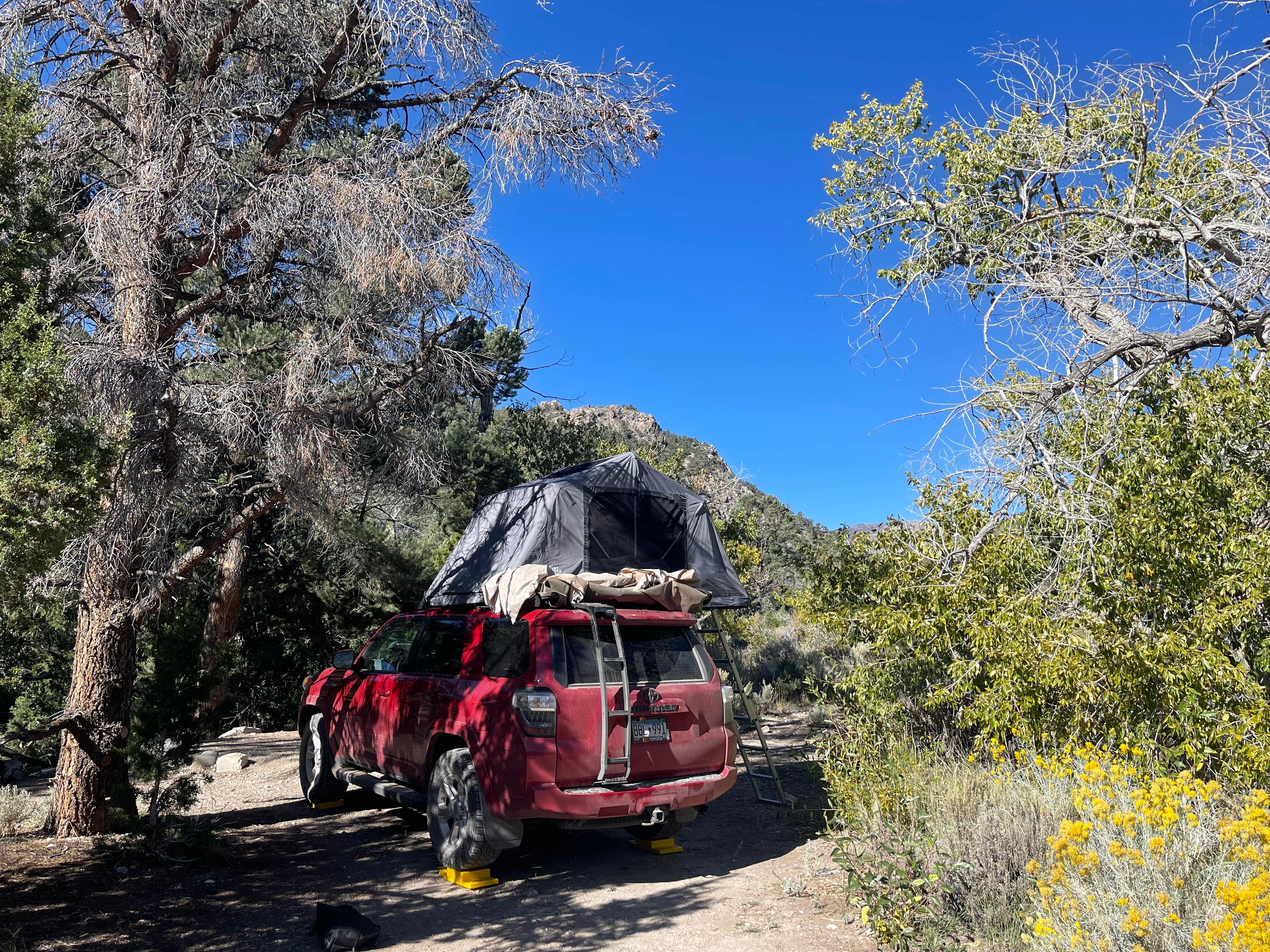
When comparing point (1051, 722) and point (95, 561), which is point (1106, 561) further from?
point (95, 561)

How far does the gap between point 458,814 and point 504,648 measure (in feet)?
4.06

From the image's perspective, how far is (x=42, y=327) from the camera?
5.46 meters

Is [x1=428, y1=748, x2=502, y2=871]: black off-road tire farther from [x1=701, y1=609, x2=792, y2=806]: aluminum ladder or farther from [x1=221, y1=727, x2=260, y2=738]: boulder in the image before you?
[x1=221, y1=727, x2=260, y2=738]: boulder

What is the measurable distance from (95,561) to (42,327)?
2741 mm

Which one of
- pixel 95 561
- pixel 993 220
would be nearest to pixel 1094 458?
pixel 993 220

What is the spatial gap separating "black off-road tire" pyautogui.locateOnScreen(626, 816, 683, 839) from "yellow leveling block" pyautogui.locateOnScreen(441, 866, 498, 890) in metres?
1.27

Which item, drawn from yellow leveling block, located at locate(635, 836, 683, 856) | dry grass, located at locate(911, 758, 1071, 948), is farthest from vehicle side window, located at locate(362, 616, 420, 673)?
dry grass, located at locate(911, 758, 1071, 948)

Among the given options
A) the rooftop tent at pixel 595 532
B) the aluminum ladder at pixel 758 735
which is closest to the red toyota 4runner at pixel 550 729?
the aluminum ladder at pixel 758 735

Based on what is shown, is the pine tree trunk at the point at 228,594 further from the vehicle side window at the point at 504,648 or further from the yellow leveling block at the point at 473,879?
the yellow leveling block at the point at 473,879

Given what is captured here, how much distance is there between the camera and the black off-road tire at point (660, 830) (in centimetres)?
718

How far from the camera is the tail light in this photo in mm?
6012

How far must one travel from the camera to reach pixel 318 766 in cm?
892

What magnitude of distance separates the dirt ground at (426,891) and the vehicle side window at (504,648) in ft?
5.17

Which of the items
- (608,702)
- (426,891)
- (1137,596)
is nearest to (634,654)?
(608,702)
